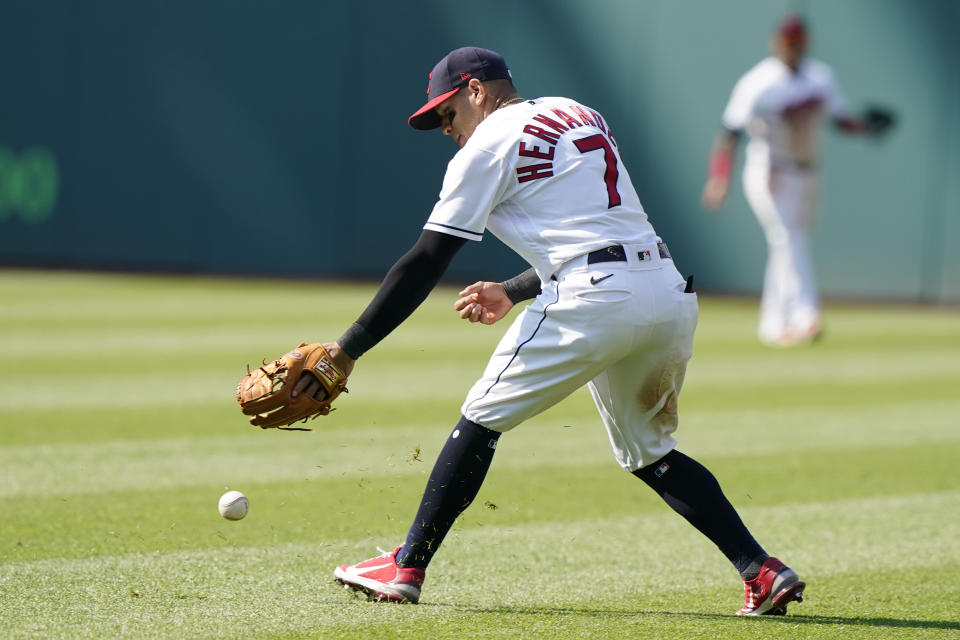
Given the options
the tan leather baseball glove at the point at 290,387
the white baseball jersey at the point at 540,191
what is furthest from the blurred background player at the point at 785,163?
the tan leather baseball glove at the point at 290,387

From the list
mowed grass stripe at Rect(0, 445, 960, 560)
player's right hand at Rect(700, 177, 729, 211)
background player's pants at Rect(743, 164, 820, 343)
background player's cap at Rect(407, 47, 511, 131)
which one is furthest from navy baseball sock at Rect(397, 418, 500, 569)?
background player's pants at Rect(743, 164, 820, 343)

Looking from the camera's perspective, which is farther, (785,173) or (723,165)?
(785,173)

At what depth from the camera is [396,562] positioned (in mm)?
4309

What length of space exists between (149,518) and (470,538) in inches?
49.9

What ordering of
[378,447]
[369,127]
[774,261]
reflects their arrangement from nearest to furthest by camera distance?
[378,447]
[774,261]
[369,127]

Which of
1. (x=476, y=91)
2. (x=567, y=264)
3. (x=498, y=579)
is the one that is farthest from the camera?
(x=498, y=579)

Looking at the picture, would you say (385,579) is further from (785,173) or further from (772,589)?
(785,173)

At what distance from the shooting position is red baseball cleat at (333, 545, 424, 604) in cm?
426

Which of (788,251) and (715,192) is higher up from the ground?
(715,192)

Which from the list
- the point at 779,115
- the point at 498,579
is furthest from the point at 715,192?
the point at 498,579

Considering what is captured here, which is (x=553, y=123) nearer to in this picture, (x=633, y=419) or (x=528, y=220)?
(x=528, y=220)

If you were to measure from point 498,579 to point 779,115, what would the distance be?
9069 millimetres

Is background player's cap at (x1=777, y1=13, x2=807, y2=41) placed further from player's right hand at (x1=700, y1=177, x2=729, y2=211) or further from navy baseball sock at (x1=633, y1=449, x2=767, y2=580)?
navy baseball sock at (x1=633, y1=449, x2=767, y2=580)

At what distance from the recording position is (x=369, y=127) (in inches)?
783
